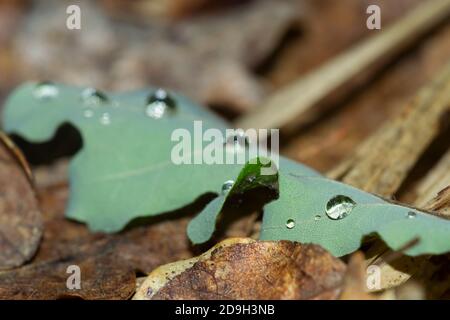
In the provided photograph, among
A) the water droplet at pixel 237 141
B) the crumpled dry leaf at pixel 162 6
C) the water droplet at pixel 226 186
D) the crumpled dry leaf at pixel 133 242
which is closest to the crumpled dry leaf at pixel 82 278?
the crumpled dry leaf at pixel 133 242

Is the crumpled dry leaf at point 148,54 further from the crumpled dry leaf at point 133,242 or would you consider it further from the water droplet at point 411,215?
the water droplet at point 411,215

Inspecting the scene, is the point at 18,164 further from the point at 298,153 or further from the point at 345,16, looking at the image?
the point at 345,16

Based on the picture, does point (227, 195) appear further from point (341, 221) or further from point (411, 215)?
point (411, 215)

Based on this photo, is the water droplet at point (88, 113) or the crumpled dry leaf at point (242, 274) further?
the water droplet at point (88, 113)

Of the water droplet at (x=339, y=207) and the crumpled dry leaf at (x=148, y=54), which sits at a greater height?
the crumpled dry leaf at (x=148, y=54)

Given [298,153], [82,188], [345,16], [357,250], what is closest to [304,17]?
[345,16]

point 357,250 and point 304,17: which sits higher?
point 304,17
